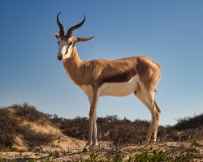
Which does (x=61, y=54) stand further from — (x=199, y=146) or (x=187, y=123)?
(x=187, y=123)

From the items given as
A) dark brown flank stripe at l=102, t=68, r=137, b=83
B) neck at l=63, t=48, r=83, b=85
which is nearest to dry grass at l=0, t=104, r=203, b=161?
dark brown flank stripe at l=102, t=68, r=137, b=83

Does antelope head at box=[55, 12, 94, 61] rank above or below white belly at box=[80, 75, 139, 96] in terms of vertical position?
above

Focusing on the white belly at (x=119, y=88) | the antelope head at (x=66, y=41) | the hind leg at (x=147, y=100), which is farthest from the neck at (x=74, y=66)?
the hind leg at (x=147, y=100)

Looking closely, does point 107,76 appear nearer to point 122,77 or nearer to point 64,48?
point 122,77

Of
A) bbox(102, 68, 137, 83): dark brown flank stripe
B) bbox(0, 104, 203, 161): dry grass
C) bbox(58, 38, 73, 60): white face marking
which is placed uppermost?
bbox(58, 38, 73, 60): white face marking

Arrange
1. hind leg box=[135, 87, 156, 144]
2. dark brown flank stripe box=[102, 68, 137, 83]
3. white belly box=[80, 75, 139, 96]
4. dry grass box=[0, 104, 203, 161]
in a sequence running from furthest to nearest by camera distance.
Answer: dry grass box=[0, 104, 203, 161]
hind leg box=[135, 87, 156, 144]
dark brown flank stripe box=[102, 68, 137, 83]
white belly box=[80, 75, 139, 96]

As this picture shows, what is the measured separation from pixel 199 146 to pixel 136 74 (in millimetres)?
3673

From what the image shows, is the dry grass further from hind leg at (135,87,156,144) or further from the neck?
the neck

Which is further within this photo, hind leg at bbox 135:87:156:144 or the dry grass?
the dry grass

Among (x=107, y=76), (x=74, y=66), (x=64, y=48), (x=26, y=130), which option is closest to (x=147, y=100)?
(x=107, y=76)

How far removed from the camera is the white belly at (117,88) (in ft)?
34.6

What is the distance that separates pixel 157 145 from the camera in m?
8.95

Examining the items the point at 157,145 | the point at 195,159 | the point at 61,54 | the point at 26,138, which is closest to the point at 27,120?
the point at 26,138

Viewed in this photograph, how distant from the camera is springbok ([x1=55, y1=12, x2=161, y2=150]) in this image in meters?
10.3
